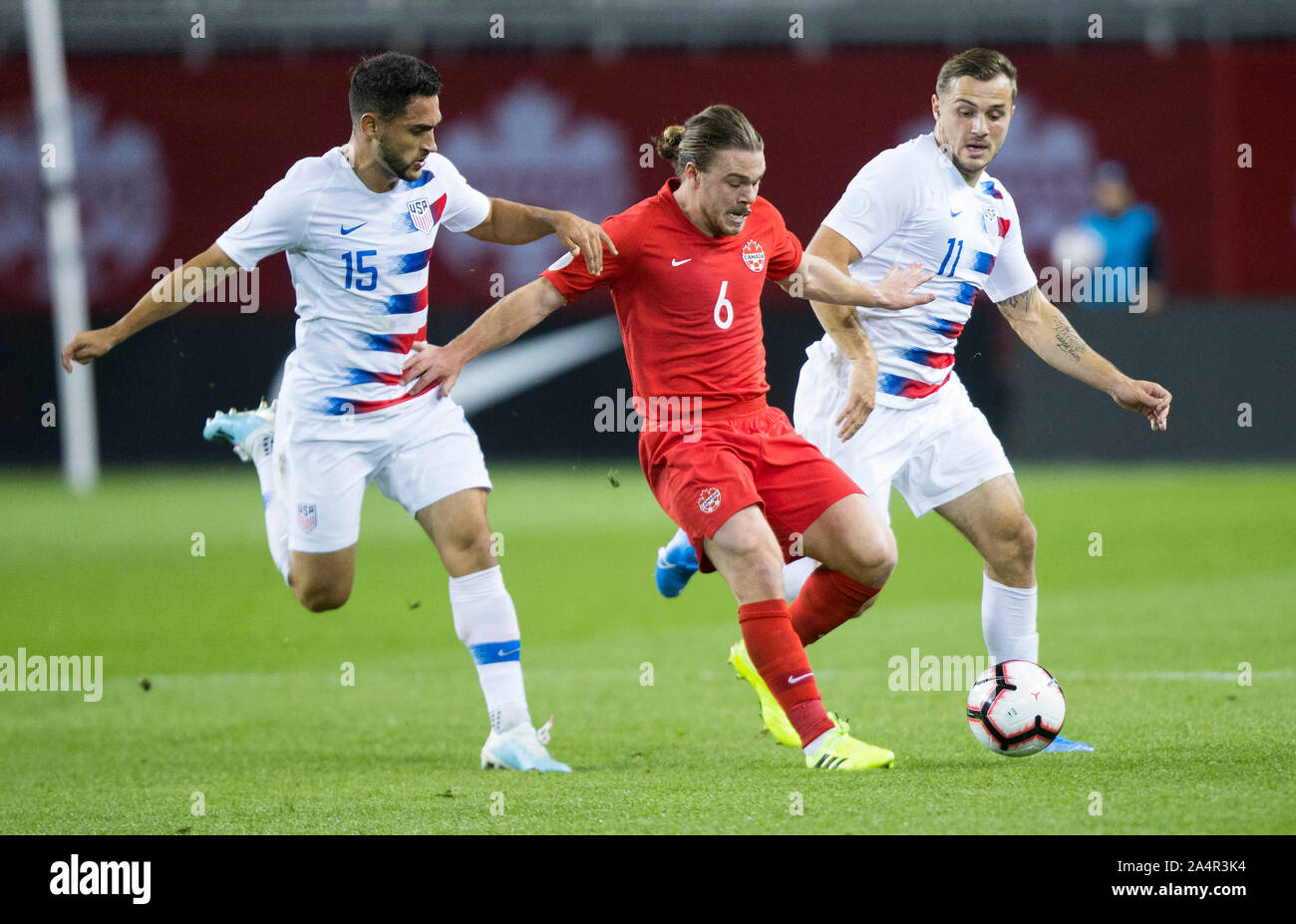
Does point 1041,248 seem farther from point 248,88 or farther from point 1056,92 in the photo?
point 248,88

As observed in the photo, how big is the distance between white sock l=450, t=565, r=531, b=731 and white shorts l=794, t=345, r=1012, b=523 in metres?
1.38

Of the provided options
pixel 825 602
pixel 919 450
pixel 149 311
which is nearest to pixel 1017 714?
pixel 825 602

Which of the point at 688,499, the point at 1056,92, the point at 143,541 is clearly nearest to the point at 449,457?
the point at 688,499

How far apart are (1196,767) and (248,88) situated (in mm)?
16860

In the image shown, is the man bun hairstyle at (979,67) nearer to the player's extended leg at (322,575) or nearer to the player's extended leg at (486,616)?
the player's extended leg at (486,616)

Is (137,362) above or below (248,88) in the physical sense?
below

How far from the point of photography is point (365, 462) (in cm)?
653

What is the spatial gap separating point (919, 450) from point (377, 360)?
2025mm

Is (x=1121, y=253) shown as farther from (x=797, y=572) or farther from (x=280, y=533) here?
(x=280, y=533)

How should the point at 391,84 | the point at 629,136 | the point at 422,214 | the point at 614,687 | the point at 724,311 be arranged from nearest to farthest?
the point at 391,84
the point at 724,311
the point at 422,214
the point at 614,687
the point at 629,136

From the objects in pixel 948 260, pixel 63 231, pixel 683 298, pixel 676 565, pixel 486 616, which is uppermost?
pixel 63 231

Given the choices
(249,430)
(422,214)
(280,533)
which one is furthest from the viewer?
(249,430)

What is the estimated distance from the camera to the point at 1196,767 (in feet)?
18.4
